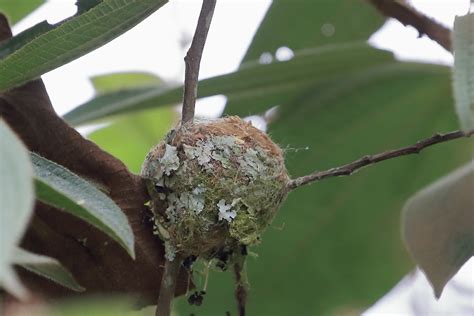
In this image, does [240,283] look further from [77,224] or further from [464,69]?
[464,69]

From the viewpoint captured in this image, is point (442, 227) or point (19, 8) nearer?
point (442, 227)

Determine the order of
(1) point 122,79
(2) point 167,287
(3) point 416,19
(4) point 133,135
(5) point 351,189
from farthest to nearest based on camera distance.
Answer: (1) point 122,79 → (4) point 133,135 → (5) point 351,189 → (3) point 416,19 → (2) point 167,287

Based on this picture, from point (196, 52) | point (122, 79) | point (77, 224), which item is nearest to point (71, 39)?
point (196, 52)

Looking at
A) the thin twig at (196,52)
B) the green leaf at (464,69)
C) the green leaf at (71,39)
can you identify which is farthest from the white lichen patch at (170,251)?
the green leaf at (464,69)

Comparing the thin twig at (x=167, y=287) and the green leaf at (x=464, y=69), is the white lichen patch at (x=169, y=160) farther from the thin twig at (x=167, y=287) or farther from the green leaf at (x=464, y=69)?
the green leaf at (x=464, y=69)

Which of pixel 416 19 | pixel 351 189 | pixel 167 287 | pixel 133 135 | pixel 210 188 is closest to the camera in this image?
pixel 167 287

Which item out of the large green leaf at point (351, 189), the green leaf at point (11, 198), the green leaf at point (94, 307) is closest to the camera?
the green leaf at point (11, 198)

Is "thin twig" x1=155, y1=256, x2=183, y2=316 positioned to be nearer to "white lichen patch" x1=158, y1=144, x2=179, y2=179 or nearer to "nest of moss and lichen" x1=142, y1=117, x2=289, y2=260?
"nest of moss and lichen" x1=142, y1=117, x2=289, y2=260
